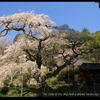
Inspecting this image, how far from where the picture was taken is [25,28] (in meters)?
9.34

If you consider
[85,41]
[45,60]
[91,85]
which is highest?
[85,41]

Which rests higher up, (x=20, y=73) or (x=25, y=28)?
(x=25, y=28)

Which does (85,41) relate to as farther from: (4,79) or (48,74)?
(4,79)

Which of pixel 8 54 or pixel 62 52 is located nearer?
pixel 8 54

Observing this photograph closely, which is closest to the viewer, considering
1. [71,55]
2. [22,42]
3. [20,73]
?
[20,73]

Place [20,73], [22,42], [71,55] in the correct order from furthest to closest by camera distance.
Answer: [71,55] < [22,42] < [20,73]

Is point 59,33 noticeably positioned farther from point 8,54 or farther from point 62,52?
point 8,54

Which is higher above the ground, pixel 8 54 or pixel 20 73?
pixel 8 54

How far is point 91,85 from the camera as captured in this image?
10.2m

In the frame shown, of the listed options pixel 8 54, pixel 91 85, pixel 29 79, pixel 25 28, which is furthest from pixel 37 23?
pixel 91 85

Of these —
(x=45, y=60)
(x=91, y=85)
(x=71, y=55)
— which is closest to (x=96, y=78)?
(x=91, y=85)

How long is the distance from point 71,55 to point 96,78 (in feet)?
5.60

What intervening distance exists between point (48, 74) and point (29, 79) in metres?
0.84

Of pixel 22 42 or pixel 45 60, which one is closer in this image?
pixel 22 42
